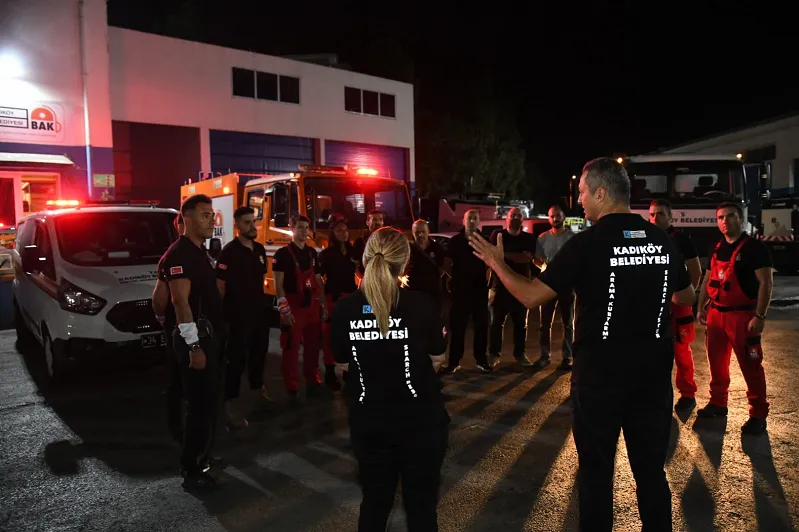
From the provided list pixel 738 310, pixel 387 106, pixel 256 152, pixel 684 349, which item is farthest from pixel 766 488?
pixel 387 106

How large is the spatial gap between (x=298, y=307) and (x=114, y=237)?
307 cm

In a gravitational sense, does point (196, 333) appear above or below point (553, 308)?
above

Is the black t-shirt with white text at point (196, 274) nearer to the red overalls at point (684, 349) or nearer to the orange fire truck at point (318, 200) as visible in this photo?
the red overalls at point (684, 349)

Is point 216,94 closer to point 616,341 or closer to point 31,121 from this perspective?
point 31,121

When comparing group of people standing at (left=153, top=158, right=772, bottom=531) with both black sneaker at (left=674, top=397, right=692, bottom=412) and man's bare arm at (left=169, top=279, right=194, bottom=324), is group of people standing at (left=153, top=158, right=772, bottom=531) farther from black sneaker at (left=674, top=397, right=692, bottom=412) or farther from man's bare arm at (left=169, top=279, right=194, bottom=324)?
black sneaker at (left=674, top=397, right=692, bottom=412)

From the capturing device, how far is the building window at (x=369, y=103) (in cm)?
2719

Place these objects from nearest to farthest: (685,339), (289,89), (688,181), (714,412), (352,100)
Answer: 1. (714,412)
2. (685,339)
3. (688,181)
4. (289,89)
5. (352,100)

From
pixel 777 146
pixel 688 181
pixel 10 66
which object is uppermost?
pixel 10 66

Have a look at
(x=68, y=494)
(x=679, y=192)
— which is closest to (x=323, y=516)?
(x=68, y=494)

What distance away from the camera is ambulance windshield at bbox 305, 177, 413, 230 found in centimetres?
959

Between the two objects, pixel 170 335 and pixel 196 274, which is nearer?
pixel 196 274

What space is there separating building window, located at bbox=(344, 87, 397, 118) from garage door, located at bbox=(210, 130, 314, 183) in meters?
2.95

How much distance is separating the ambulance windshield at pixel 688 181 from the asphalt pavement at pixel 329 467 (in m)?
6.50

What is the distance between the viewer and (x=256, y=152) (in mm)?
24016
